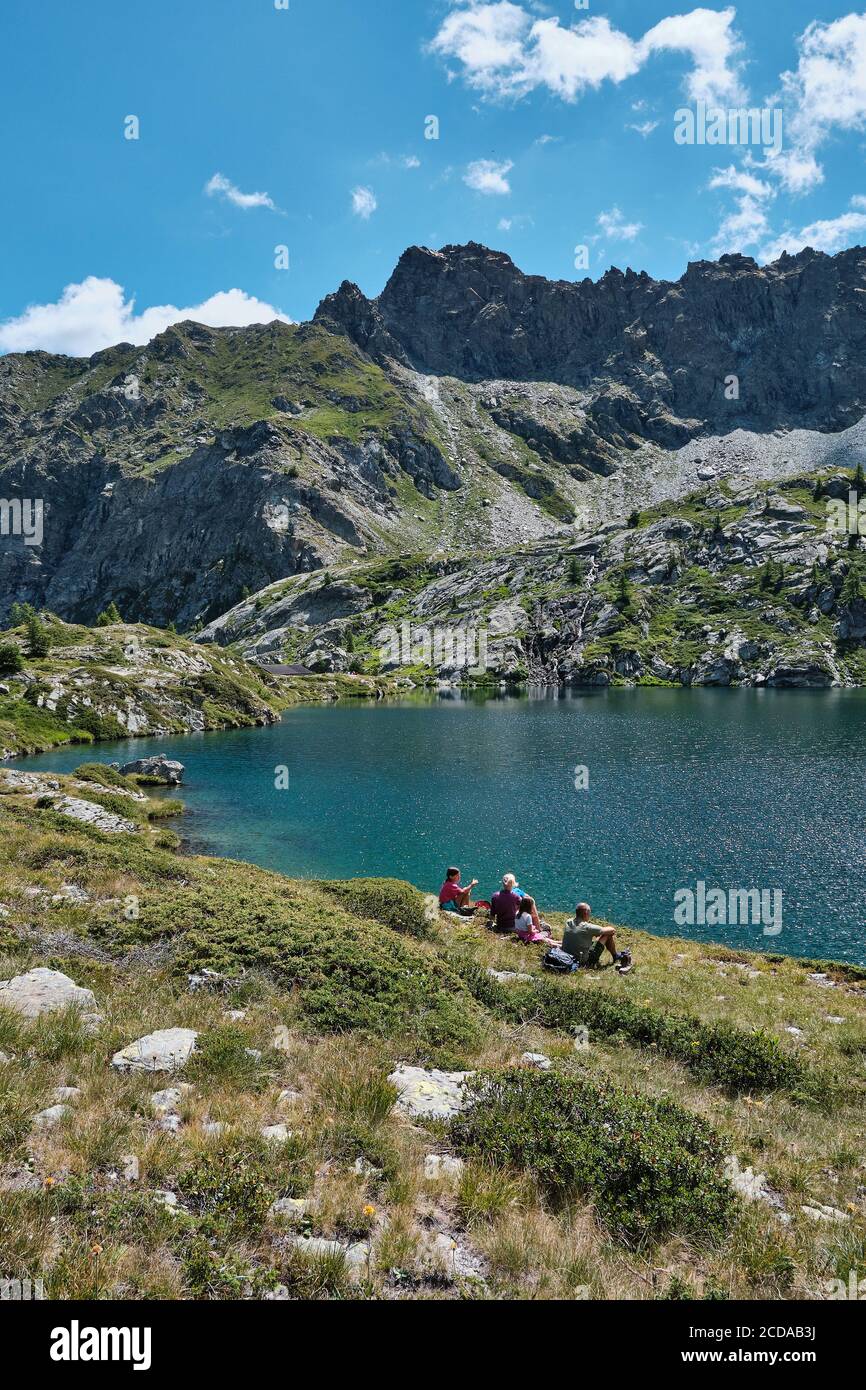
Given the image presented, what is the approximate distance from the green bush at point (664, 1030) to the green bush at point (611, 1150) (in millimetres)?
4489

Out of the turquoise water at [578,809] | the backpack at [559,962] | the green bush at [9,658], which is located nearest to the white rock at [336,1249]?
the backpack at [559,962]

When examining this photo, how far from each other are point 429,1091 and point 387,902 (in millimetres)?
14697

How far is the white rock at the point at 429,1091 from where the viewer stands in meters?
9.68

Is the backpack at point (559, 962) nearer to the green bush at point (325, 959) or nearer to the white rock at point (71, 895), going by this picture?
the green bush at point (325, 959)

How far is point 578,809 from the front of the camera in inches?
2067

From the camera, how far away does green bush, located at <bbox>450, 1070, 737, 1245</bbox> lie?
305 inches

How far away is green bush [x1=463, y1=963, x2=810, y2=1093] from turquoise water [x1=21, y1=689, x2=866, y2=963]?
16.4 meters

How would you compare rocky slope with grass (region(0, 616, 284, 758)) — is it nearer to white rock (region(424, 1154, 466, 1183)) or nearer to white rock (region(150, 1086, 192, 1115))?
white rock (region(150, 1086, 192, 1115))

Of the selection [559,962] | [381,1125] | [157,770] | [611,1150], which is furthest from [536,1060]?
[157,770]

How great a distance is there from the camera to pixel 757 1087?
13.5 m

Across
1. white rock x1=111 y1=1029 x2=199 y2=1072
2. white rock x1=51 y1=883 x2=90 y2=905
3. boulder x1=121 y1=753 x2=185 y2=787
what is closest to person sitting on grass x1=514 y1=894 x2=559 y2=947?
white rock x1=51 y1=883 x2=90 y2=905
